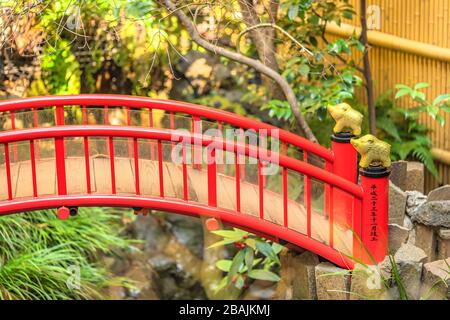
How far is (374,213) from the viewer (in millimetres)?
6699

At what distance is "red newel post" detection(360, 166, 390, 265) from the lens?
663 cm

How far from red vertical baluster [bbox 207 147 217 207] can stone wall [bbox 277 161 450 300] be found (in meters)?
0.79

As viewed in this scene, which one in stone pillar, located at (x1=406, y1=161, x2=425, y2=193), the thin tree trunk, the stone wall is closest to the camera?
the stone wall

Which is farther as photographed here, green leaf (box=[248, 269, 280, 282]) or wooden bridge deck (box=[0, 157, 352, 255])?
green leaf (box=[248, 269, 280, 282])

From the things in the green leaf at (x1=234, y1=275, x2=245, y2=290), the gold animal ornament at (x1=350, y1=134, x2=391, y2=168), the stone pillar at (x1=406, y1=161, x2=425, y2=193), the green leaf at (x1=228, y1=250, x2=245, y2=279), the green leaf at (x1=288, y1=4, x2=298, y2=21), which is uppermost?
the green leaf at (x1=288, y1=4, x2=298, y2=21)

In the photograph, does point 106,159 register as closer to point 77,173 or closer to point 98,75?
point 77,173

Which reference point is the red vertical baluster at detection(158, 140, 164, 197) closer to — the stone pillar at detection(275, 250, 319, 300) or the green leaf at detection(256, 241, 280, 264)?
the green leaf at detection(256, 241, 280, 264)

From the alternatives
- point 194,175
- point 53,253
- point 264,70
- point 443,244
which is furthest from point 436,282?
point 53,253

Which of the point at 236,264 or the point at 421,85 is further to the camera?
the point at 421,85

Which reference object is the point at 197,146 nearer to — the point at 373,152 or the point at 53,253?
the point at 373,152

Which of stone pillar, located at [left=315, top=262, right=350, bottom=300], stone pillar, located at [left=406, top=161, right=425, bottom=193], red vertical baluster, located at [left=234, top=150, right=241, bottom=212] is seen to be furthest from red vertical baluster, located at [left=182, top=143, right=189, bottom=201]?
stone pillar, located at [left=406, top=161, right=425, bottom=193]

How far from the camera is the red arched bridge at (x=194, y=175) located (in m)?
6.55

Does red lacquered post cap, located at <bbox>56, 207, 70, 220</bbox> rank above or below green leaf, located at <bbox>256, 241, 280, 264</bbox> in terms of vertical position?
above

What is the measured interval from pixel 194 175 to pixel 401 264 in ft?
5.22
